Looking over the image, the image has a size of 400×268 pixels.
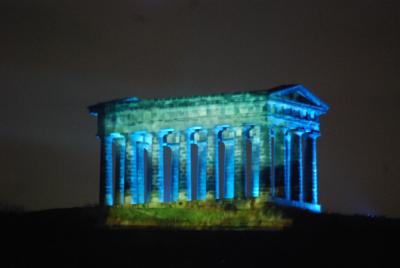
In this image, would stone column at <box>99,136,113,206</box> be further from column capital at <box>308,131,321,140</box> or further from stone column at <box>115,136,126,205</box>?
column capital at <box>308,131,321,140</box>

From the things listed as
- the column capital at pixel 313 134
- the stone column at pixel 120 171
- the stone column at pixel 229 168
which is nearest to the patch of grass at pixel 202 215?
the stone column at pixel 229 168

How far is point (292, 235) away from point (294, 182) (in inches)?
711

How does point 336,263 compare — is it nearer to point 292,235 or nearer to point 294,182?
point 292,235

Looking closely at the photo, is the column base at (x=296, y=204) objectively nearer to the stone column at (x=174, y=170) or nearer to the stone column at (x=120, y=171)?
the stone column at (x=174, y=170)

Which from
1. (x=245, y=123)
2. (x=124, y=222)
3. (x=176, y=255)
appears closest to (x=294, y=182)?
(x=245, y=123)

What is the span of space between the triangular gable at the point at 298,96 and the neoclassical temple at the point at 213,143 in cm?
8

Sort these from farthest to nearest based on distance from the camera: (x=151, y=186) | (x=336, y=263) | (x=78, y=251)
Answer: (x=151, y=186) < (x=78, y=251) < (x=336, y=263)

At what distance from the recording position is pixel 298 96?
373 ft

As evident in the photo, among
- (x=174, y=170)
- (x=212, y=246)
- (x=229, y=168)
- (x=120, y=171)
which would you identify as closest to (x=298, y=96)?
(x=229, y=168)

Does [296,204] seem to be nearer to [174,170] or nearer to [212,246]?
[174,170]

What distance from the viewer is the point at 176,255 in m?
92.2

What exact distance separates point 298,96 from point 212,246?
23.8 metres

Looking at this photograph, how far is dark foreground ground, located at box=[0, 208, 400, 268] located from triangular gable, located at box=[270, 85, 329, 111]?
11.8 metres

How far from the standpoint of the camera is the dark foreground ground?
89688 millimetres
